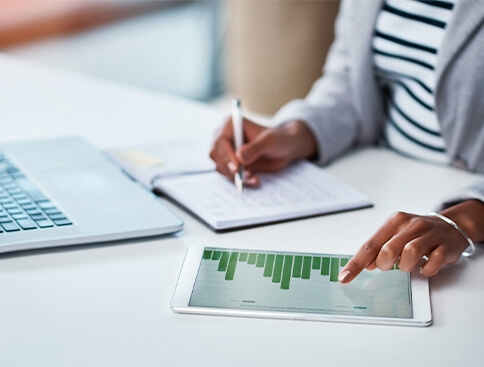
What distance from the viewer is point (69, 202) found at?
3.05 feet

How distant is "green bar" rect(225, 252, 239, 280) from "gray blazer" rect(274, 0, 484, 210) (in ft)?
0.88

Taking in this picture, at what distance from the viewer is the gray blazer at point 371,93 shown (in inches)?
41.1

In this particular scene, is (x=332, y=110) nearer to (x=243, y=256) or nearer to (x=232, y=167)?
(x=232, y=167)

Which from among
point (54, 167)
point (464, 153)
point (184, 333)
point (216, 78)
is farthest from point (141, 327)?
point (216, 78)

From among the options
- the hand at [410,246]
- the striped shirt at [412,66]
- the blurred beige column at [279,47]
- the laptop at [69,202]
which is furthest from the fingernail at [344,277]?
the blurred beige column at [279,47]

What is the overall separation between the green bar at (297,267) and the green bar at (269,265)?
0.9 inches

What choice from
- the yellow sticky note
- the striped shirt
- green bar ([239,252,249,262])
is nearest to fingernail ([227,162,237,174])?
the yellow sticky note

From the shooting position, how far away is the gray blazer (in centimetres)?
104

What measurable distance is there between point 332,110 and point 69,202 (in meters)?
0.48

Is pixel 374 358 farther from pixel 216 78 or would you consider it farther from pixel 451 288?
pixel 216 78

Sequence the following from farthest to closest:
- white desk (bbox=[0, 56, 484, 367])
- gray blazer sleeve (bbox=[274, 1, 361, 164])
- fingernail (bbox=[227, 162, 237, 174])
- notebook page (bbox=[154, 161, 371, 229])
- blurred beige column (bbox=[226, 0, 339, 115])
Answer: blurred beige column (bbox=[226, 0, 339, 115])
gray blazer sleeve (bbox=[274, 1, 361, 164])
fingernail (bbox=[227, 162, 237, 174])
notebook page (bbox=[154, 161, 371, 229])
white desk (bbox=[0, 56, 484, 367])

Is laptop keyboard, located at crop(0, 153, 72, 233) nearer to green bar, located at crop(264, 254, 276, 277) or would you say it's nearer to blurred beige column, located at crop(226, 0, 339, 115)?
green bar, located at crop(264, 254, 276, 277)

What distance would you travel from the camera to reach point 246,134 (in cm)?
113

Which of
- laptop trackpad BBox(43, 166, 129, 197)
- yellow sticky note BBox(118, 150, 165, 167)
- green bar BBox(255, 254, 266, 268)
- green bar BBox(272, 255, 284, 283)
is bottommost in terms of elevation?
yellow sticky note BBox(118, 150, 165, 167)
